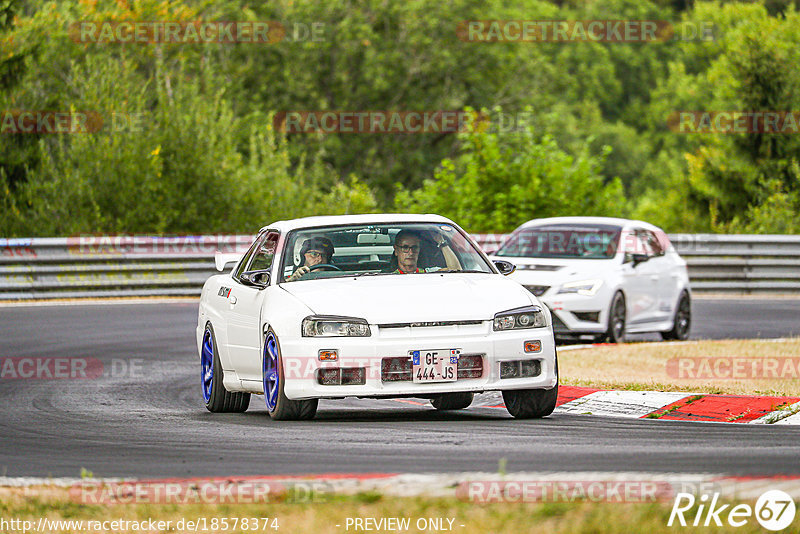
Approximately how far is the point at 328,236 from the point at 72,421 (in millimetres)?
2343

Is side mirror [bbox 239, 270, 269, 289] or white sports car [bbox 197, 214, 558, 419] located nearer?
white sports car [bbox 197, 214, 558, 419]

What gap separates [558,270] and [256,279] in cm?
734

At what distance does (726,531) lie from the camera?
579cm

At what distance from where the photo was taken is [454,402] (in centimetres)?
1183

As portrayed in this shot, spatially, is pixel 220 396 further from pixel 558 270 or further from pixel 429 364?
pixel 558 270

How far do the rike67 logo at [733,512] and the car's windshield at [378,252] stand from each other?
4.86 m

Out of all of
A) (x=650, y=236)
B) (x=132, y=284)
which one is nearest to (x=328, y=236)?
(x=650, y=236)

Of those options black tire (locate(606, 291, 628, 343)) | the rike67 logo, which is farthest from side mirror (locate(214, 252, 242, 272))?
black tire (locate(606, 291, 628, 343))

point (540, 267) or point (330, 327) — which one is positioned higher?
point (330, 327)

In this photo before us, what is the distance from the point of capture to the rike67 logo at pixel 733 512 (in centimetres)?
591

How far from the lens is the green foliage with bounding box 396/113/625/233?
102 ft

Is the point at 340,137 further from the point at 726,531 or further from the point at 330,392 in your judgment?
the point at 726,531

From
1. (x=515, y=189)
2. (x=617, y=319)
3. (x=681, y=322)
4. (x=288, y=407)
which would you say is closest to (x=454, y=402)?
(x=288, y=407)

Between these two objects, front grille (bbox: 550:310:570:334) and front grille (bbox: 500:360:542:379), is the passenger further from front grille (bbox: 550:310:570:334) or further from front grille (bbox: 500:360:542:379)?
front grille (bbox: 550:310:570:334)
